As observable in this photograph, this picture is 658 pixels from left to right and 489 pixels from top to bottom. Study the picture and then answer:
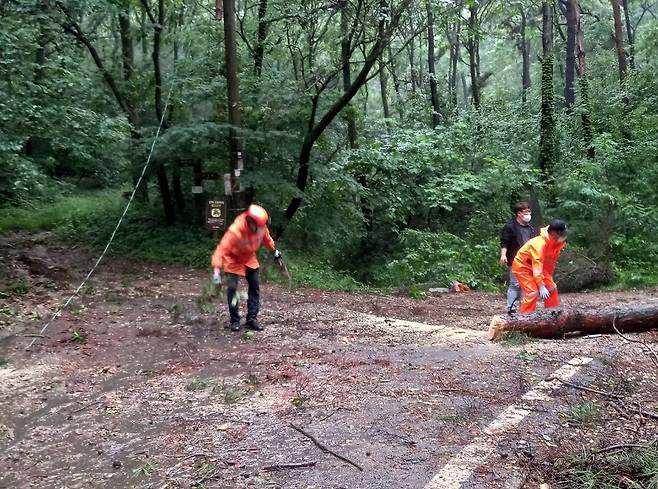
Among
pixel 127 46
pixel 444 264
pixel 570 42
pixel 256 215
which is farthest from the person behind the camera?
pixel 570 42

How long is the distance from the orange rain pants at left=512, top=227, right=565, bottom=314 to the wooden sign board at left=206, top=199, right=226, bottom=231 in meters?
6.34

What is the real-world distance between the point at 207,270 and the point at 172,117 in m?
4.29

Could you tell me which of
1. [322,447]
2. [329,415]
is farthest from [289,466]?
[329,415]

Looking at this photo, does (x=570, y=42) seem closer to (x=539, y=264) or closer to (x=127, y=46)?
(x=127, y=46)

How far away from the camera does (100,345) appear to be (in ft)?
24.3

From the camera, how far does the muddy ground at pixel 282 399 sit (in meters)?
3.97

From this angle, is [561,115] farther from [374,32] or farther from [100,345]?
[100,345]

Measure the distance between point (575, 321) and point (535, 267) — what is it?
770mm

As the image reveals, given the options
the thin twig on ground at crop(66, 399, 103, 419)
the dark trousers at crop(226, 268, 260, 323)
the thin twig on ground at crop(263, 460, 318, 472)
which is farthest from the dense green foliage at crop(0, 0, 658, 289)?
the thin twig on ground at crop(263, 460, 318, 472)

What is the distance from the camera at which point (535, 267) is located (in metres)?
7.13

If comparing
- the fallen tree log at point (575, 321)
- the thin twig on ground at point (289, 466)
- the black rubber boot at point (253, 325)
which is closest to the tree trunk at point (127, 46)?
the black rubber boot at point (253, 325)

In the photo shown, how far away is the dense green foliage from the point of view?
40.7ft

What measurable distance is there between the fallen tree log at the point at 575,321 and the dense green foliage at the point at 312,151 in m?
6.11

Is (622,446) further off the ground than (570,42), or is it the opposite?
(570,42)
